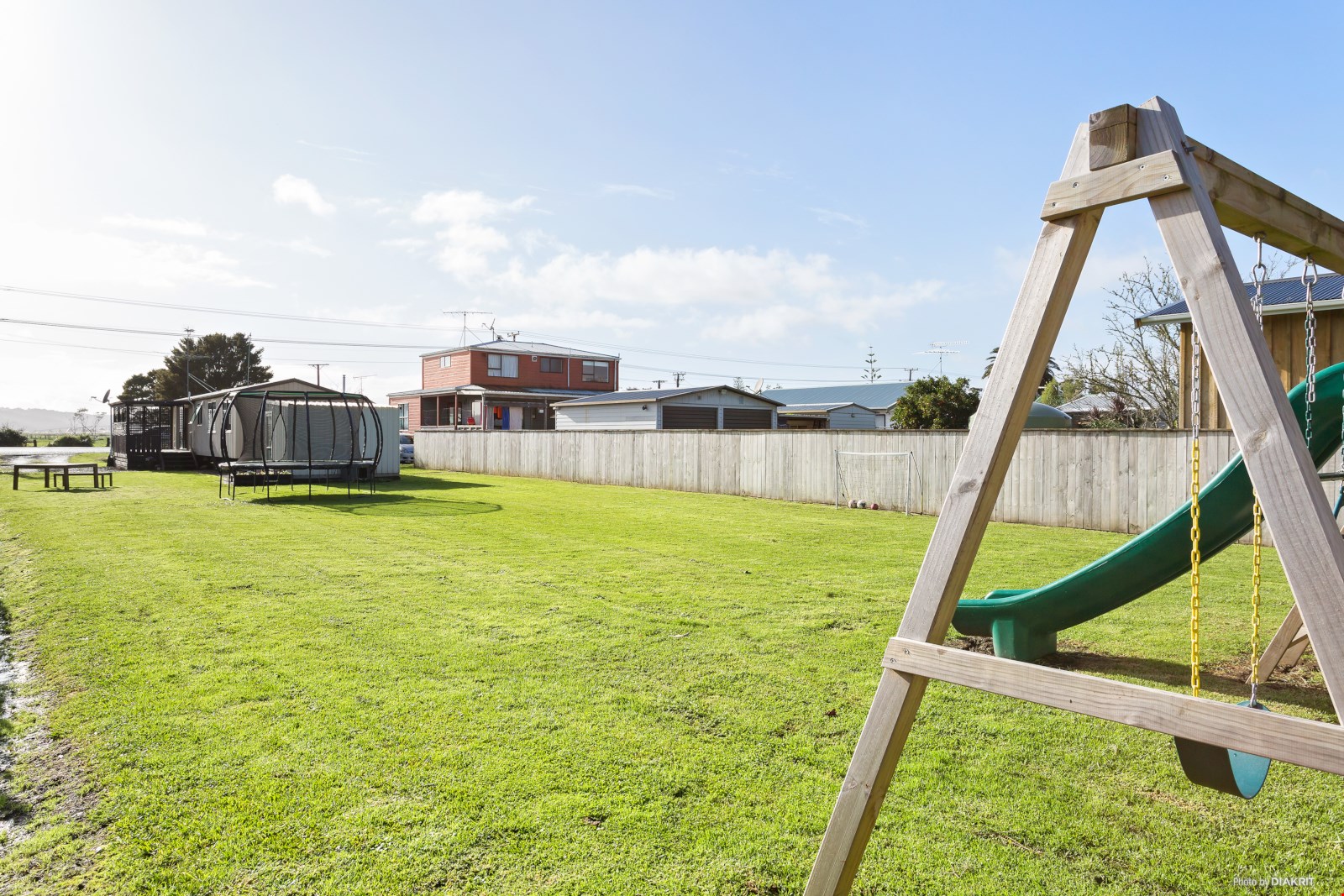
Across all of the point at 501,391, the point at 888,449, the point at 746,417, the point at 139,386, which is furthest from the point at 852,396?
the point at 139,386

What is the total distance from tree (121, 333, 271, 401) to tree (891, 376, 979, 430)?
2072 inches

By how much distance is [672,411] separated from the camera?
34.7 meters

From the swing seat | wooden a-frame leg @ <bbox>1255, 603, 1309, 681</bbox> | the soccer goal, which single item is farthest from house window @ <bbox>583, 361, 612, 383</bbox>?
the swing seat

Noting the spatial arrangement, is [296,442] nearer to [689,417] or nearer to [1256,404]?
[689,417]

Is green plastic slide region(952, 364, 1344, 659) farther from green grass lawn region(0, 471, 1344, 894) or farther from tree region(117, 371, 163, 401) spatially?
tree region(117, 371, 163, 401)

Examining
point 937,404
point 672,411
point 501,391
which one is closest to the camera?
point 937,404

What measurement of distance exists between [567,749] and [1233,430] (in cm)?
280

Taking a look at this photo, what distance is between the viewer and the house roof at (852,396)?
4569 centimetres

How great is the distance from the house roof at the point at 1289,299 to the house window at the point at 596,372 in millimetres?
39891

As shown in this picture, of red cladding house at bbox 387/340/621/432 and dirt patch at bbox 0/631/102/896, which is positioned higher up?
red cladding house at bbox 387/340/621/432

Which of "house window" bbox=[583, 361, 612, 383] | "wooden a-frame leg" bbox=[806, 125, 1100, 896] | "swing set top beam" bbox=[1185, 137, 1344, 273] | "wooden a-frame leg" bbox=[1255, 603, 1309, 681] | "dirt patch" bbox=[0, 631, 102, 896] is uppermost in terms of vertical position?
"house window" bbox=[583, 361, 612, 383]

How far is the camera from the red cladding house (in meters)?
44.7

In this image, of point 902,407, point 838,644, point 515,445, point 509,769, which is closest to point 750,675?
point 838,644

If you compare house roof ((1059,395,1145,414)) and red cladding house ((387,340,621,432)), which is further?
red cladding house ((387,340,621,432))
